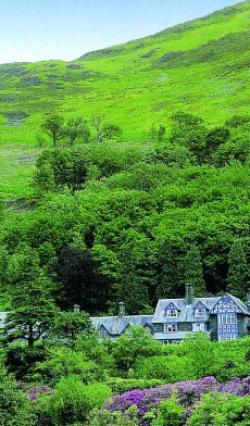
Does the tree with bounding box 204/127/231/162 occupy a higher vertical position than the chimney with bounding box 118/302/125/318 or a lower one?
higher

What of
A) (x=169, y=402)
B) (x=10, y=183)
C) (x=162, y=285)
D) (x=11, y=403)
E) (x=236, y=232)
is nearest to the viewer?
(x=11, y=403)

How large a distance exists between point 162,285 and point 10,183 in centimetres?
9516

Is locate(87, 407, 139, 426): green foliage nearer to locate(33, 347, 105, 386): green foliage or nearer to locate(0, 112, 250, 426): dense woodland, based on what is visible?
locate(0, 112, 250, 426): dense woodland

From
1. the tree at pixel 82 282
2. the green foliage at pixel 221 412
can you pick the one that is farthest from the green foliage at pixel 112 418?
the tree at pixel 82 282

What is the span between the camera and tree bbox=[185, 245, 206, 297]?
99625 millimetres

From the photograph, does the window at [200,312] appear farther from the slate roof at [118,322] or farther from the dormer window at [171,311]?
the slate roof at [118,322]

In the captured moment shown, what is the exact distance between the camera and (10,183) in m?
192

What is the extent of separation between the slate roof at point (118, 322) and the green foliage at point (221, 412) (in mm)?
30369

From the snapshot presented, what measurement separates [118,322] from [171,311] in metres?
6.14

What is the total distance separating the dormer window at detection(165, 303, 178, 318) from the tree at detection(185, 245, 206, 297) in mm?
5837

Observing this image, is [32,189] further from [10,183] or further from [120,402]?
[120,402]

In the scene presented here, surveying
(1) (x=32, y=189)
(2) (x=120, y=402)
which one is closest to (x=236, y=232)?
(2) (x=120, y=402)

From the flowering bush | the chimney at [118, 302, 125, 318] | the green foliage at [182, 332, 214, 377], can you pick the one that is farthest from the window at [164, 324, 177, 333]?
the flowering bush

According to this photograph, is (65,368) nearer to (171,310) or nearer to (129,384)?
(129,384)
